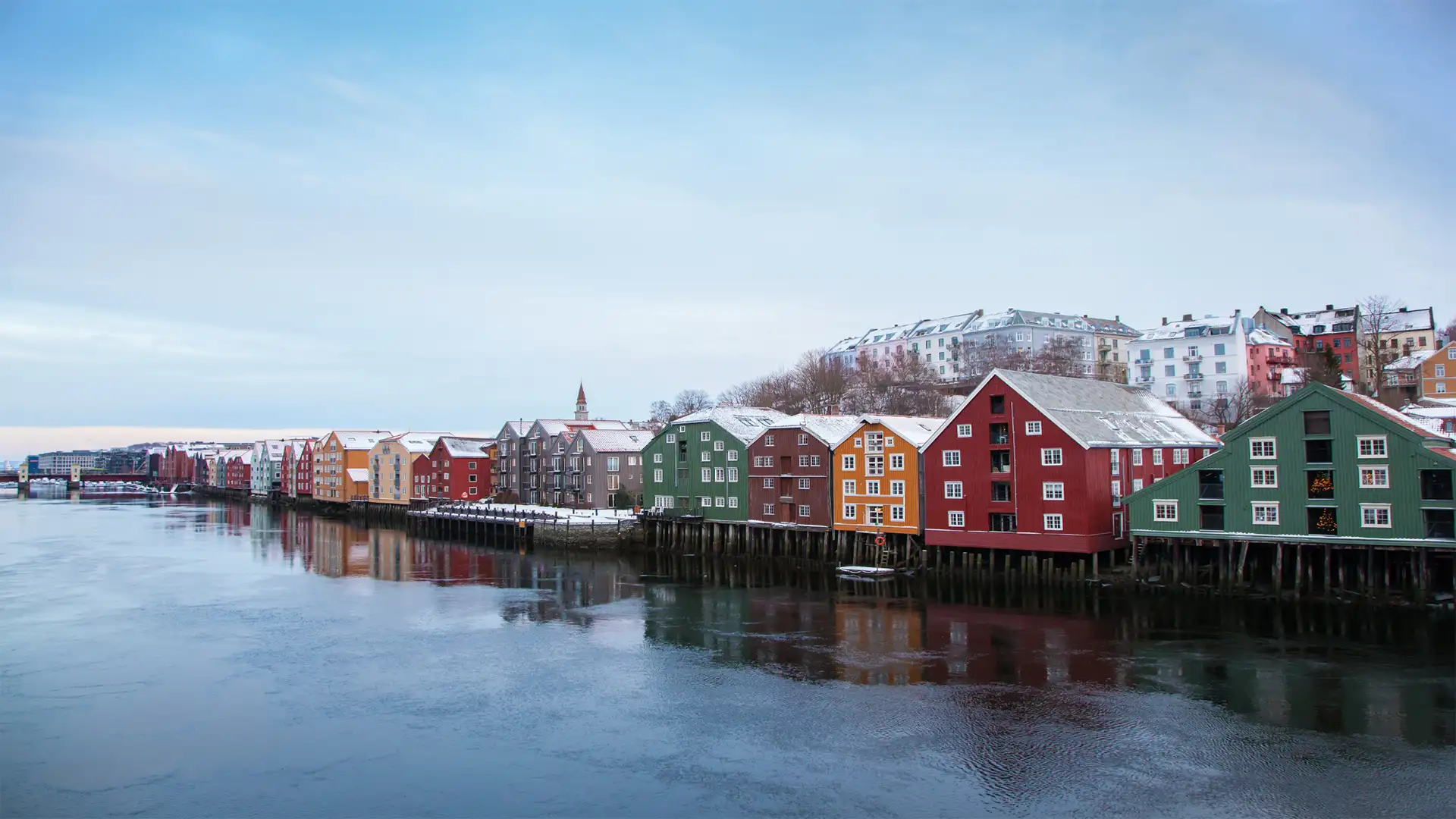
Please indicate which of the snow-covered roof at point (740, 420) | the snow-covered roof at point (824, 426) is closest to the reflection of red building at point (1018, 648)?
the snow-covered roof at point (824, 426)

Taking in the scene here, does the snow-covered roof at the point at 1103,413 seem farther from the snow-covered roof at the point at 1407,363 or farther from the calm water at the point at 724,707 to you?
the snow-covered roof at the point at 1407,363

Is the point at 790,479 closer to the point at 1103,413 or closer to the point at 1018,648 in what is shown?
the point at 1103,413

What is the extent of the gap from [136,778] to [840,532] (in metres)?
37.9

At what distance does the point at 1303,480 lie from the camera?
36.6 m

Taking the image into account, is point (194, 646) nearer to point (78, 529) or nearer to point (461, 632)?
point (461, 632)

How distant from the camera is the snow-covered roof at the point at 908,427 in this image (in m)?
50.1

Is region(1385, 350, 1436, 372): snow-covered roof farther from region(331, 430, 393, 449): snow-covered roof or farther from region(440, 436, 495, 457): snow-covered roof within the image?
region(331, 430, 393, 449): snow-covered roof

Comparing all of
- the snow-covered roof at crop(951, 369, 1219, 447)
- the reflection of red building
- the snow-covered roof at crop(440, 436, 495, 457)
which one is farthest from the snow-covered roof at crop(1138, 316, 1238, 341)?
the snow-covered roof at crop(440, 436, 495, 457)

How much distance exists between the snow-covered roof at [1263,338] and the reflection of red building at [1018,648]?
195 ft

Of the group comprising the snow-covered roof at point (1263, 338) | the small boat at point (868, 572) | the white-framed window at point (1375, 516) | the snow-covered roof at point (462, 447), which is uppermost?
the snow-covered roof at point (1263, 338)

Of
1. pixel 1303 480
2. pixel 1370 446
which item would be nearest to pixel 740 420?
Answer: pixel 1303 480

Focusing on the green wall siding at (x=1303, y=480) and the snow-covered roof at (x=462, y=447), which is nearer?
the green wall siding at (x=1303, y=480)

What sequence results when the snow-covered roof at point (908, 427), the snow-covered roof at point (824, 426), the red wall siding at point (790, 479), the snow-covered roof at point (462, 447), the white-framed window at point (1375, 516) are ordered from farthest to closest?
the snow-covered roof at point (462, 447), the snow-covered roof at point (824, 426), the red wall siding at point (790, 479), the snow-covered roof at point (908, 427), the white-framed window at point (1375, 516)

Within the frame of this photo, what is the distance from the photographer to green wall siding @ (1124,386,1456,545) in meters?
34.2
